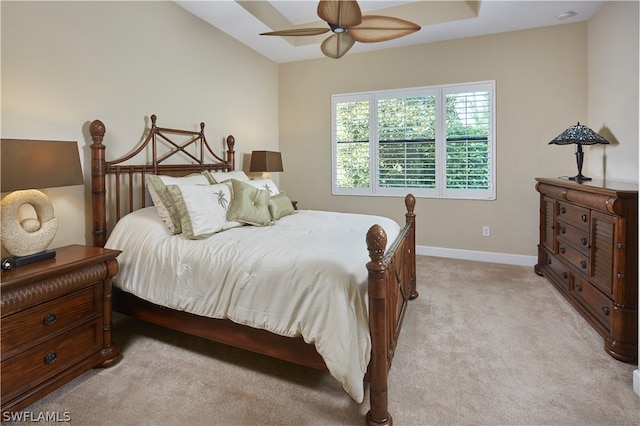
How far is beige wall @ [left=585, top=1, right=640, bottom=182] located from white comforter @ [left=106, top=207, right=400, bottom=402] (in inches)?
89.4

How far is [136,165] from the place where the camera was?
2908 millimetres

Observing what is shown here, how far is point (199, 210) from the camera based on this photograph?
7.93 ft

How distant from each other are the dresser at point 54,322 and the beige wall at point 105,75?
2.10ft

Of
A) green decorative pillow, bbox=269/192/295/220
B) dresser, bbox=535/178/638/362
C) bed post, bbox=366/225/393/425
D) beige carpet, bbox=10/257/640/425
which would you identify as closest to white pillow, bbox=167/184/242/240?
green decorative pillow, bbox=269/192/295/220

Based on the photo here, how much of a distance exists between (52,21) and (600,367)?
13.1 feet

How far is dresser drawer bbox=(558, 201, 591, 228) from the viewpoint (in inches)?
104

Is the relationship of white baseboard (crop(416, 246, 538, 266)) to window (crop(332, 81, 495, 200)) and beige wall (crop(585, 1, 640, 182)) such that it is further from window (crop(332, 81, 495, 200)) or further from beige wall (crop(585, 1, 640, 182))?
beige wall (crop(585, 1, 640, 182))

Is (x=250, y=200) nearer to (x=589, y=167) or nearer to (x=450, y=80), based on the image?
(x=450, y=80)

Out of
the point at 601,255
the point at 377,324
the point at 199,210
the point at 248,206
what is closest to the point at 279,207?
the point at 248,206

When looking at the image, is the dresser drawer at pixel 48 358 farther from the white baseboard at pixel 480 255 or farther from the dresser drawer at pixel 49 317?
the white baseboard at pixel 480 255

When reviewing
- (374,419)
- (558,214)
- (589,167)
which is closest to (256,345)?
(374,419)

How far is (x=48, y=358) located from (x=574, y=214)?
12.1ft

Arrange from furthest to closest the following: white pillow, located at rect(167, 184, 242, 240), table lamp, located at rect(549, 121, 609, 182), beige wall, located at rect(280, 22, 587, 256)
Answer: beige wall, located at rect(280, 22, 587, 256) < table lamp, located at rect(549, 121, 609, 182) < white pillow, located at rect(167, 184, 242, 240)

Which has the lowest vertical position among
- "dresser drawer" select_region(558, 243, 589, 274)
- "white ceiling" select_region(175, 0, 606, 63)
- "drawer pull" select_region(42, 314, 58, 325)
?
"drawer pull" select_region(42, 314, 58, 325)
